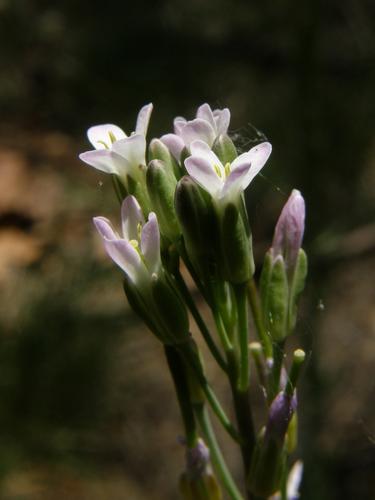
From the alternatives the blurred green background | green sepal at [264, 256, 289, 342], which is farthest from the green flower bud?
the blurred green background

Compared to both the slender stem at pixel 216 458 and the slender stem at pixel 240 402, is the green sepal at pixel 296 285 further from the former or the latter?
the slender stem at pixel 216 458

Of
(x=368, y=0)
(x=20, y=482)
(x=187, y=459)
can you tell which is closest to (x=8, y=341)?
(x=20, y=482)

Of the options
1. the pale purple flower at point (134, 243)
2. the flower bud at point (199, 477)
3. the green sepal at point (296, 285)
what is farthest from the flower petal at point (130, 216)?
the flower bud at point (199, 477)

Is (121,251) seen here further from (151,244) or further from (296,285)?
(296,285)

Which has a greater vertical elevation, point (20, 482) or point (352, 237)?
point (352, 237)

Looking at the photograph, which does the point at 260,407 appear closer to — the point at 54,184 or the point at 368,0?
the point at 54,184

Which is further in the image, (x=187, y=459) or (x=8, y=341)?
(x=8, y=341)

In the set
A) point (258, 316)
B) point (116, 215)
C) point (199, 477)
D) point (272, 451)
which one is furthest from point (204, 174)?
point (116, 215)
